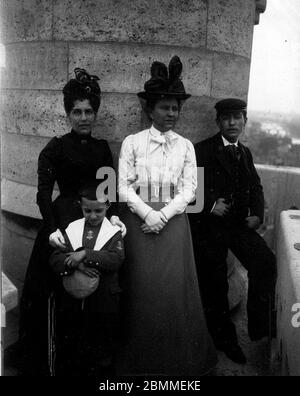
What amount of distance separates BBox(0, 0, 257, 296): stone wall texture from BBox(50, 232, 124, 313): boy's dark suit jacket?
107 cm

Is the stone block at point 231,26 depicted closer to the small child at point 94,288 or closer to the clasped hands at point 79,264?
the small child at point 94,288

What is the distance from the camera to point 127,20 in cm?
335

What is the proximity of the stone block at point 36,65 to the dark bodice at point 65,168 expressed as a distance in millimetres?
718

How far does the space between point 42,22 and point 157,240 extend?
2040 millimetres

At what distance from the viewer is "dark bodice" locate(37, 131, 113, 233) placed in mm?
2979

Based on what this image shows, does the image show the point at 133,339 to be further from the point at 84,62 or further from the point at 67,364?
the point at 84,62

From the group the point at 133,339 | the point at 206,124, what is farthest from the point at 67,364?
the point at 206,124

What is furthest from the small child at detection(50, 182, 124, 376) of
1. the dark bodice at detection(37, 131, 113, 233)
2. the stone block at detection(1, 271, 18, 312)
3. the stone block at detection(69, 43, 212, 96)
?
the stone block at detection(69, 43, 212, 96)

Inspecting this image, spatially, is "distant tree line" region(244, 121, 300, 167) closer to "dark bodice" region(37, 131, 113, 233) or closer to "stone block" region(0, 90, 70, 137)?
"stone block" region(0, 90, 70, 137)

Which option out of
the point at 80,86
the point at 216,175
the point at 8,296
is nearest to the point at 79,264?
the point at 8,296

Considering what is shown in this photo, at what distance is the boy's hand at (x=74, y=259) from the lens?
103 inches

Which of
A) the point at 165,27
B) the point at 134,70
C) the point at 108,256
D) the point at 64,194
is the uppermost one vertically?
the point at 165,27

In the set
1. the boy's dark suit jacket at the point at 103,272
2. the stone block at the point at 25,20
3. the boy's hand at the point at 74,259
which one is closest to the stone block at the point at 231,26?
the stone block at the point at 25,20

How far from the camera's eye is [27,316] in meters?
3.16
